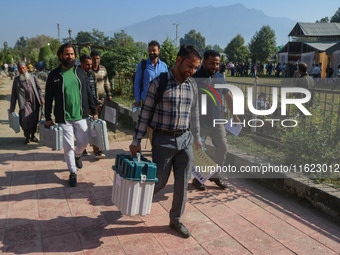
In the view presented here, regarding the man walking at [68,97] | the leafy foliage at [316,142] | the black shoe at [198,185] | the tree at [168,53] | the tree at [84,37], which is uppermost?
the tree at [84,37]

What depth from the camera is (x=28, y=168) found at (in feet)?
18.3

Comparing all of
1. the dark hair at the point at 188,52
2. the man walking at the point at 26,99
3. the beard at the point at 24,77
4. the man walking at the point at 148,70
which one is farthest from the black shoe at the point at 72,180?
the beard at the point at 24,77

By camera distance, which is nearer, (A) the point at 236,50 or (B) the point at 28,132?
(B) the point at 28,132

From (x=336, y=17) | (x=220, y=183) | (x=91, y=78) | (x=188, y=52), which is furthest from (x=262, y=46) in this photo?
(x=336, y=17)

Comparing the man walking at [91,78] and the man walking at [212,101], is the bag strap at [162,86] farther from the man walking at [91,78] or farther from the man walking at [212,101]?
the man walking at [91,78]

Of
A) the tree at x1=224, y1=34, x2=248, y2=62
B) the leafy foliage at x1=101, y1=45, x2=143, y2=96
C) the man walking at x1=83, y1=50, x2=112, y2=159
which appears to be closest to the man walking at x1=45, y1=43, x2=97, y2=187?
the man walking at x1=83, y1=50, x2=112, y2=159

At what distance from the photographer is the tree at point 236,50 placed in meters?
61.8

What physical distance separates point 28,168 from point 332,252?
4.81 metres

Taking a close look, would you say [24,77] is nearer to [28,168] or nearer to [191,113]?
[28,168]

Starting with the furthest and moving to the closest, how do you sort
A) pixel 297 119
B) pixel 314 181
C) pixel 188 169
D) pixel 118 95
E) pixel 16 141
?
pixel 118 95
pixel 16 141
pixel 297 119
pixel 314 181
pixel 188 169

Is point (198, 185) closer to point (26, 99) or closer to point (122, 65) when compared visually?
point (26, 99)

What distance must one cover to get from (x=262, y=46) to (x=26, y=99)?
52.7 m

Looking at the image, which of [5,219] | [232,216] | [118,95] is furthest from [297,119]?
[118,95]

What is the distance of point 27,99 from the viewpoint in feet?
23.5
